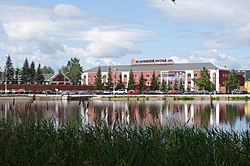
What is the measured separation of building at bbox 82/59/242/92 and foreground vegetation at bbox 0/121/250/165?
92917 millimetres

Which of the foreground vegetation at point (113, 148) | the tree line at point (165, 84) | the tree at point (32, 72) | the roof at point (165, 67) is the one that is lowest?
the foreground vegetation at point (113, 148)

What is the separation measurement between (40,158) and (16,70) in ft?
349

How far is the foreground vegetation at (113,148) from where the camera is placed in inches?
276

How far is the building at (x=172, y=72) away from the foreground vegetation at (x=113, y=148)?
305 ft

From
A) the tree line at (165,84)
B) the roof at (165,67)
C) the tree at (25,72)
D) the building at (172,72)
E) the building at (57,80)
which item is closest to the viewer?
the tree line at (165,84)

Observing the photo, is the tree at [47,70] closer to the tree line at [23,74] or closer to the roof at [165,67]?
the roof at [165,67]

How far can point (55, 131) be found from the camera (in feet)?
32.8

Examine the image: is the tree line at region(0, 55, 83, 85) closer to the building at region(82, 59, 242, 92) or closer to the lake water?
the building at region(82, 59, 242, 92)

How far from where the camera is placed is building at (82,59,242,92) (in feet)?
359

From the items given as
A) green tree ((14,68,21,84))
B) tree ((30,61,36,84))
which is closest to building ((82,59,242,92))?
tree ((30,61,36,84))

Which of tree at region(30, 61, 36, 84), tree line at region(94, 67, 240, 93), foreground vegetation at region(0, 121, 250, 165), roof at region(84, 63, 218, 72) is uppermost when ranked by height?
roof at region(84, 63, 218, 72)

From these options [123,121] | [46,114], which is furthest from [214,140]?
[46,114]

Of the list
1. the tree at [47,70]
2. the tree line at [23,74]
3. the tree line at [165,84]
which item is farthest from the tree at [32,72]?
the tree at [47,70]

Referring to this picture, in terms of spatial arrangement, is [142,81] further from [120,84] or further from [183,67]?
[183,67]
